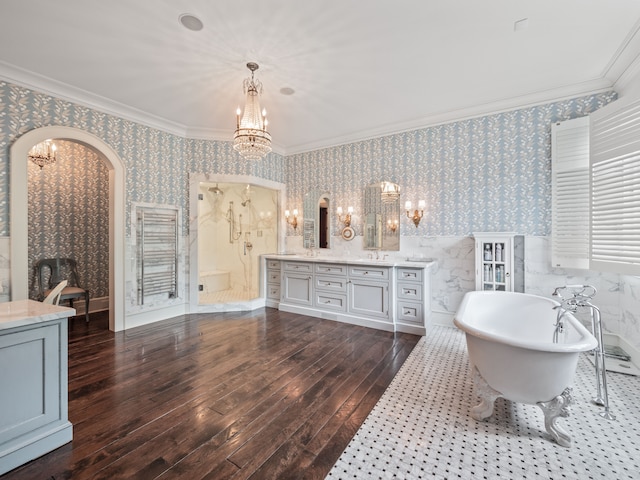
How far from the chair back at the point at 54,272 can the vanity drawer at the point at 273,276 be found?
305 centimetres

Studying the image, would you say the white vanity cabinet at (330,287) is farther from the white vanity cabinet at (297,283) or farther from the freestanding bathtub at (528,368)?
the freestanding bathtub at (528,368)

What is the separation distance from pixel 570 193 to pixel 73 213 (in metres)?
7.31

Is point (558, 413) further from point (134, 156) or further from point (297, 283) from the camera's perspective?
point (134, 156)

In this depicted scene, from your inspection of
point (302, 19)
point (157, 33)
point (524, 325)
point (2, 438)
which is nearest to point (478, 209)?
point (524, 325)

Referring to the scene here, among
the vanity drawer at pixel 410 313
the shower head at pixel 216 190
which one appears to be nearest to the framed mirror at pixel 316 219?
the vanity drawer at pixel 410 313

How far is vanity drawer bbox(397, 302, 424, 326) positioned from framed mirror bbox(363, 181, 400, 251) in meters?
0.99

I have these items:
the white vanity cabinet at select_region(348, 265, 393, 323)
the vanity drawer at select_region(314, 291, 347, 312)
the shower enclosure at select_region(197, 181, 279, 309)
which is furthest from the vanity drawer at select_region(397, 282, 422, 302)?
the shower enclosure at select_region(197, 181, 279, 309)

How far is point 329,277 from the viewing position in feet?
15.1

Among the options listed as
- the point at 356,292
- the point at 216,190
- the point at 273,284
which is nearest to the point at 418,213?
the point at 356,292

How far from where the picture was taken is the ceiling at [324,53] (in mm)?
2281

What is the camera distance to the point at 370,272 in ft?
13.9

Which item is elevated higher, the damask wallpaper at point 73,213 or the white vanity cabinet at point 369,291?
the damask wallpaper at point 73,213

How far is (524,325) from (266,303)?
13.0 ft

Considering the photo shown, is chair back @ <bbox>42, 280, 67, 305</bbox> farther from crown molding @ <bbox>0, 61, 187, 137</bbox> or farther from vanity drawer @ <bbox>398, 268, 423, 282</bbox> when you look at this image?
vanity drawer @ <bbox>398, 268, 423, 282</bbox>
